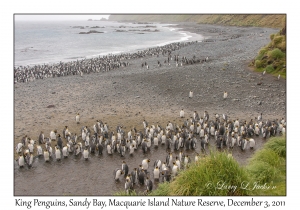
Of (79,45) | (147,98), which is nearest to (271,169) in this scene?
(147,98)

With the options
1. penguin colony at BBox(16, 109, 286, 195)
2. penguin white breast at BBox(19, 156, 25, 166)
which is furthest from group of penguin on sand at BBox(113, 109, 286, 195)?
penguin white breast at BBox(19, 156, 25, 166)

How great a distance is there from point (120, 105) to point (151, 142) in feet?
19.8

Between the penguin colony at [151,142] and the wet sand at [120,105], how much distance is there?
0.35 metres

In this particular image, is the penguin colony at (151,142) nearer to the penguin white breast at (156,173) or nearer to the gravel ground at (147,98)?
the penguin white breast at (156,173)

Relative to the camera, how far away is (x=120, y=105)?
18891 mm

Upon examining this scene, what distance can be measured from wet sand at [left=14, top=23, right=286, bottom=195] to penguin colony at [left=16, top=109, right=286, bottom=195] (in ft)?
1.15

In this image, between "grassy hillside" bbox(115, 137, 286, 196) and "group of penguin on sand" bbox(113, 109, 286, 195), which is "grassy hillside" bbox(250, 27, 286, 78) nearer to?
"group of penguin on sand" bbox(113, 109, 286, 195)

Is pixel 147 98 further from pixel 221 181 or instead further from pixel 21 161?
pixel 221 181

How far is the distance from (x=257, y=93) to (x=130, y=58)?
2266cm

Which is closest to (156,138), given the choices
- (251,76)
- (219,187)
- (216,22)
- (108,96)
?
(219,187)

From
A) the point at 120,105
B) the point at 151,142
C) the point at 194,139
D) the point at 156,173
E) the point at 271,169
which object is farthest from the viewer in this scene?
the point at 120,105

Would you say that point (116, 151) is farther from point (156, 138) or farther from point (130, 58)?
point (130, 58)

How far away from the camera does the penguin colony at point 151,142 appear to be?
11.3m

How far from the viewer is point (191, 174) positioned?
7449mm
